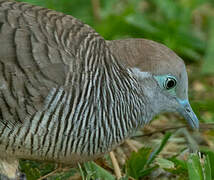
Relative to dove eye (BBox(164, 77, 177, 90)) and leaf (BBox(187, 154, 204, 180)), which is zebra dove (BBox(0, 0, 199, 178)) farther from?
leaf (BBox(187, 154, 204, 180))

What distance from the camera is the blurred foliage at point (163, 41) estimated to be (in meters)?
3.60

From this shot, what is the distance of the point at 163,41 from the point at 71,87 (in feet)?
8.59

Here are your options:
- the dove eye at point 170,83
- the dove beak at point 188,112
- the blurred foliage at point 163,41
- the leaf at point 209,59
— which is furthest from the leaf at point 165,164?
the leaf at point 209,59

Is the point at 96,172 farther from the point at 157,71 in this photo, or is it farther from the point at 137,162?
the point at 157,71

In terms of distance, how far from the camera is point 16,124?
2.95 metres

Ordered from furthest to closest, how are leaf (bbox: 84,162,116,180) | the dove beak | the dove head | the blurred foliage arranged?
the blurred foliage
leaf (bbox: 84,162,116,180)
the dove beak
the dove head

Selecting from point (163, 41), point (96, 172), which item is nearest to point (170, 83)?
point (96, 172)

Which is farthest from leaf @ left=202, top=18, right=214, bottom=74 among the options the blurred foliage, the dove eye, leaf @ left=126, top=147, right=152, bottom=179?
the dove eye

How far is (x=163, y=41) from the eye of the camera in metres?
5.45

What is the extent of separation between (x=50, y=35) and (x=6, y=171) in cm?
94

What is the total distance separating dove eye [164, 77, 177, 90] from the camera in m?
3.26

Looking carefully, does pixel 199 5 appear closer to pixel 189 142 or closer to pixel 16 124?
pixel 189 142

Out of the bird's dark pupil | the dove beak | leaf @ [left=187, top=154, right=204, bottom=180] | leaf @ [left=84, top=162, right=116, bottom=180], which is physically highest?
the bird's dark pupil

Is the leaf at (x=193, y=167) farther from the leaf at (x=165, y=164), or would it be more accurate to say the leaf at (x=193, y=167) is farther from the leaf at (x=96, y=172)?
the leaf at (x=96, y=172)
